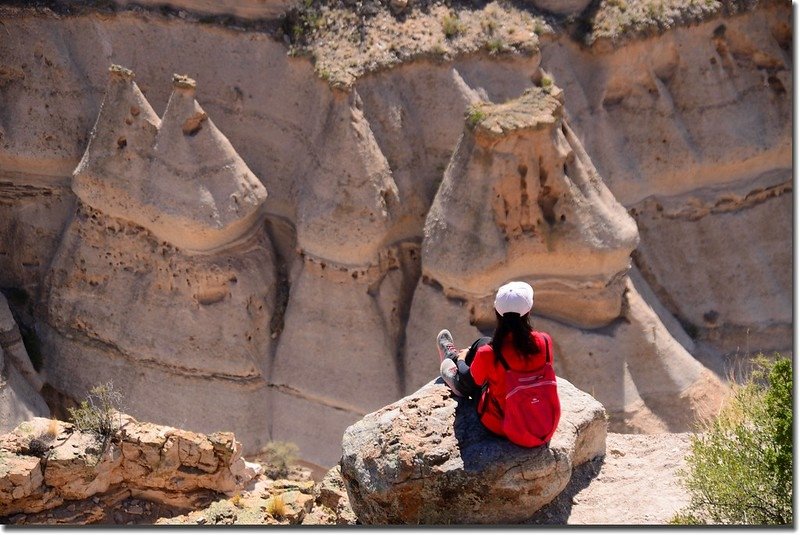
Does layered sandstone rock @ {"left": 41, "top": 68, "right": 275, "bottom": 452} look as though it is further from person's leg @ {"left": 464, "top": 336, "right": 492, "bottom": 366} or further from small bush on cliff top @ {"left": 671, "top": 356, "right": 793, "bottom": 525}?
small bush on cliff top @ {"left": 671, "top": 356, "right": 793, "bottom": 525}

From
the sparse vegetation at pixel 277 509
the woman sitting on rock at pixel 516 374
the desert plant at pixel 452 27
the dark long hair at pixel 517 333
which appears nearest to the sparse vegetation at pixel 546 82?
the desert plant at pixel 452 27

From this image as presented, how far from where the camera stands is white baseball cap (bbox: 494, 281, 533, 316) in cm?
817

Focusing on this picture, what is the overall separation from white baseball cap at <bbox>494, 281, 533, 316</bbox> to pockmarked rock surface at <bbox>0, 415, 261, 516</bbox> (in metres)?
5.18

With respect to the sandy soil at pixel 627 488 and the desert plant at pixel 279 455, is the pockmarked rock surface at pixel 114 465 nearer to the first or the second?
the desert plant at pixel 279 455

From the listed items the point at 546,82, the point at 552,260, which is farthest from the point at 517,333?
the point at 546,82

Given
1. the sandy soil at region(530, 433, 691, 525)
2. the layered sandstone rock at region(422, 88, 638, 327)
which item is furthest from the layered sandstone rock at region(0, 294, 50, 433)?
the sandy soil at region(530, 433, 691, 525)

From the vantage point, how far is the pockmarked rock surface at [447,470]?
28.9 ft

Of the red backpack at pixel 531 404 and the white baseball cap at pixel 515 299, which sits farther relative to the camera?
the red backpack at pixel 531 404

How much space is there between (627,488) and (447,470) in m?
1.83

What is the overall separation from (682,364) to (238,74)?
24.8 ft

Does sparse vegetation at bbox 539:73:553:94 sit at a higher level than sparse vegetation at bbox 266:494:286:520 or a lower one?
higher

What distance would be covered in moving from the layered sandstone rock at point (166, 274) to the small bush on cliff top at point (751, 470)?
26.8ft

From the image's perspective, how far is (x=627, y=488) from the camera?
9.76m

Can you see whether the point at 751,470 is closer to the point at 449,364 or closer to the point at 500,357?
the point at 500,357
